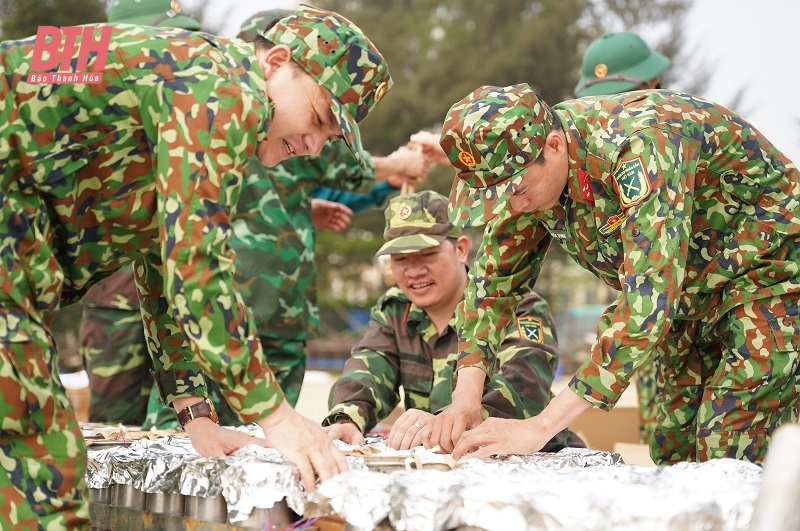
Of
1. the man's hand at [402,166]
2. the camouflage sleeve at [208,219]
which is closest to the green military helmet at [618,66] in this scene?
the man's hand at [402,166]

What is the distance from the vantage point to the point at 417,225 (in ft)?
13.9

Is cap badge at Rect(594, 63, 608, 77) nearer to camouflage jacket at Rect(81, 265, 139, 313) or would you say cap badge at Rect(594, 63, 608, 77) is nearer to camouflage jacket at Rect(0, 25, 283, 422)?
camouflage jacket at Rect(81, 265, 139, 313)

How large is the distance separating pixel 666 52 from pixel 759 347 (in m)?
19.0

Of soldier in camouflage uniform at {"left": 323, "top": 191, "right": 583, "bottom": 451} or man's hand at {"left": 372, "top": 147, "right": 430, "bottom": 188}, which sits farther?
man's hand at {"left": 372, "top": 147, "right": 430, "bottom": 188}

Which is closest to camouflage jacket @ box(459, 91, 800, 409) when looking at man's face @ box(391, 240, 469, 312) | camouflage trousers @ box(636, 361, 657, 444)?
man's face @ box(391, 240, 469, 312)

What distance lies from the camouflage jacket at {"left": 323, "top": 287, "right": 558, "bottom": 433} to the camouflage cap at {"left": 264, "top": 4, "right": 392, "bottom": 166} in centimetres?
140

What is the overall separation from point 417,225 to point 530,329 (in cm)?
63

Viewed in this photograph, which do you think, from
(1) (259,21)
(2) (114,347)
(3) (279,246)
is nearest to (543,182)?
(3) (279,246)

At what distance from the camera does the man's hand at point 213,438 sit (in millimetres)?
2807

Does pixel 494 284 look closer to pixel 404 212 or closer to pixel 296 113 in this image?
pixel 404 212

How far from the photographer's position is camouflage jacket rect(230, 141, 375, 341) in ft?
14.9

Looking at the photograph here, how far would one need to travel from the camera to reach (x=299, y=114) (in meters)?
2.48

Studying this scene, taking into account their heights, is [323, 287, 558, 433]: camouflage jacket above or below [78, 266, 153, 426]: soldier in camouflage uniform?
above

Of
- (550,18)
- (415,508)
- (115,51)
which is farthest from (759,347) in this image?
(550,18)
